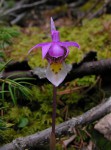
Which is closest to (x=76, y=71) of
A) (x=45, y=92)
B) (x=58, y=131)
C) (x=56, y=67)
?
(x=45, y=92)

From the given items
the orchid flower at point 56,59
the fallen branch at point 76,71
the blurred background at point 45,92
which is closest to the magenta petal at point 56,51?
the orchid flower at point 56,59

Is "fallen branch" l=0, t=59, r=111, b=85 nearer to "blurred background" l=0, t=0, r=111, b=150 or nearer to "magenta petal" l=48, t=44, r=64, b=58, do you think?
"blurred background" l=0, t=0, r=111, b=150

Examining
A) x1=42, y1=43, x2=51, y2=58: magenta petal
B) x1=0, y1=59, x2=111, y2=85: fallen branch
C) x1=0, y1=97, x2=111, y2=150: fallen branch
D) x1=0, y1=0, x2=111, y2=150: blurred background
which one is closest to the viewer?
x1=42, y1=43, x2=51, y2=58: magenta petal

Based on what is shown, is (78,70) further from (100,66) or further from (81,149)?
(81,149)

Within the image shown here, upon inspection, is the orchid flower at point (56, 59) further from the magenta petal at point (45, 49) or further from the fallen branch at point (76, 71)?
the fallen branch at point (76, 71)

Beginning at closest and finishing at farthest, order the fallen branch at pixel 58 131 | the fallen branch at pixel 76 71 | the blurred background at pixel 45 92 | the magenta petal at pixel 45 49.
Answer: the magenta petal at pixel 45 49
the fallen branch at pixel 58 131
the blurred background at pixel 45 92
the fallen branch at pixel 76 71

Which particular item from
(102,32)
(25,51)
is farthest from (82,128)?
(102,32)

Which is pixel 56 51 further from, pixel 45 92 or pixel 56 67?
pixel 45 92

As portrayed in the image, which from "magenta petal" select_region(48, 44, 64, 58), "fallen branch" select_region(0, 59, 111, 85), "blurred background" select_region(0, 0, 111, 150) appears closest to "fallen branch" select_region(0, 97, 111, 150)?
"blurred background" select_region(0, 0, 111, 150)
